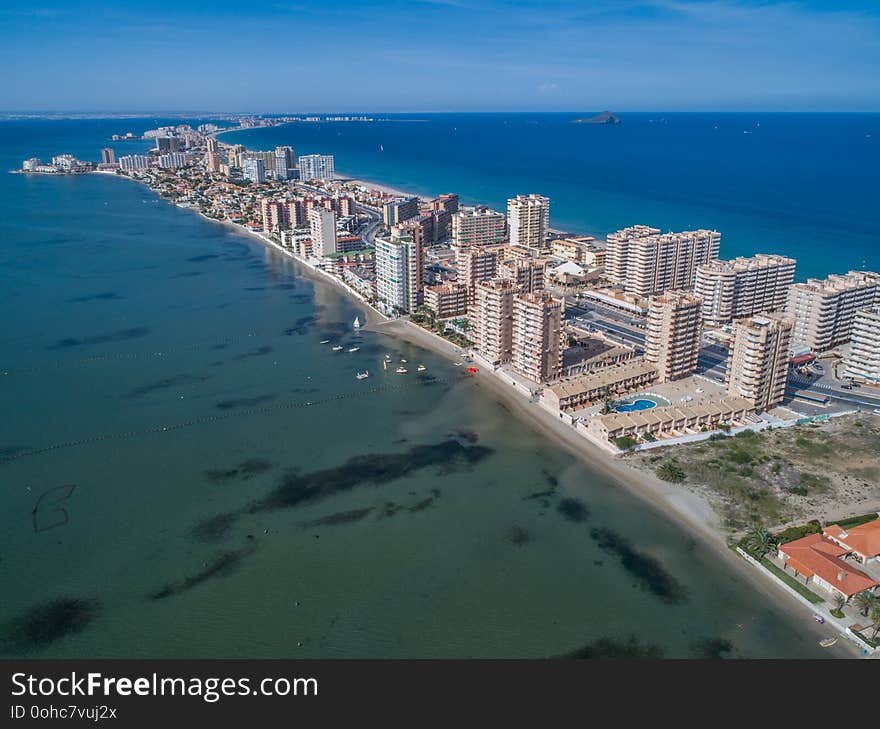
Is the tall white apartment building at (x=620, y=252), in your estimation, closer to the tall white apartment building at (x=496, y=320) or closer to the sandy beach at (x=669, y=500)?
the tall white apartment building at (x=496, y=320)

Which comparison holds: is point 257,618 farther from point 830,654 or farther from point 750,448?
point 750,448

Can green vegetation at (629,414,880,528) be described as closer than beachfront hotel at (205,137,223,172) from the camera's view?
Yes

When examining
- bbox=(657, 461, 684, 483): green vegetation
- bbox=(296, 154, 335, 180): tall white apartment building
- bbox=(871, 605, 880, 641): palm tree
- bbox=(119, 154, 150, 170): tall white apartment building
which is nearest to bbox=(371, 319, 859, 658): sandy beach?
bbox=(657, 461, 684, 483): green vegetation

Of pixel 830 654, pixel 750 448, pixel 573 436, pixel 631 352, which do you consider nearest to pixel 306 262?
pixel 631 352

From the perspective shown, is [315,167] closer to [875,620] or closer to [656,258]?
[656,258]

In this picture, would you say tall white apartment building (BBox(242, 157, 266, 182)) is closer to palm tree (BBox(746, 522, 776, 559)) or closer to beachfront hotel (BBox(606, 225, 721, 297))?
beachfront hotel (BBox(606, 225, 721, 297))

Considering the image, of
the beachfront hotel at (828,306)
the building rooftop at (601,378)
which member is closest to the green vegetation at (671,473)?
the building rooftop at (601,378)
